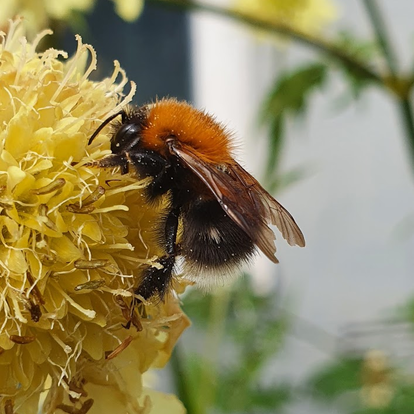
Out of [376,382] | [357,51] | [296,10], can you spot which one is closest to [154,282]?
[357,51]

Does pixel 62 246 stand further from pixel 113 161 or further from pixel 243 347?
pixel 243 347

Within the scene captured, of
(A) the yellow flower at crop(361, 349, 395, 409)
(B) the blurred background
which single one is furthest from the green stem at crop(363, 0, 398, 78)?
(A) the yellow flower at crop(361, 349, 395, 409)

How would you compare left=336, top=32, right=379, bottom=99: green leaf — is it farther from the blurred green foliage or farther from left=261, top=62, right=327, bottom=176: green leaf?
the blurred green foliage

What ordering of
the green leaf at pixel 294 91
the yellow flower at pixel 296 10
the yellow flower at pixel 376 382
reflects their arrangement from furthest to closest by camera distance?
the yellow flower at pixel 376 382 < the yellow flower at pixel 296 10 < the green leaf at pixel 294 91

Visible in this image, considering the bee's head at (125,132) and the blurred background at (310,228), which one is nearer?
the bee's head at (125,132)

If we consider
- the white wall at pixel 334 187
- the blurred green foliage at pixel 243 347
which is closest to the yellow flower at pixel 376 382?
the blurred green foliage at pixel 243 347

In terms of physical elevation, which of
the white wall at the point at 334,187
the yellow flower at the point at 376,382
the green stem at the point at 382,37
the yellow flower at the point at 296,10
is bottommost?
the yellow flower at the point at 376,382

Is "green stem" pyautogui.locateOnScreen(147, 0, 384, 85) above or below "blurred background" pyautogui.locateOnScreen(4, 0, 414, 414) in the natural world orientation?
above

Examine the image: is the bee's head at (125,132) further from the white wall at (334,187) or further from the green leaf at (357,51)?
the white wall at (334,187)
